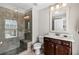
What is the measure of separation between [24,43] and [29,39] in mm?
108

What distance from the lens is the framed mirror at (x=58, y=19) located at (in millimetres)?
1607

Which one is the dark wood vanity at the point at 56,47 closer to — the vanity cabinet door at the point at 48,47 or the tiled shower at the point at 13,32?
the vanity cabinet door at the point at 48,47

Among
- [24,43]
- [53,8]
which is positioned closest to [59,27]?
[53,8]

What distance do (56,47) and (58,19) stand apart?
1.50 feet

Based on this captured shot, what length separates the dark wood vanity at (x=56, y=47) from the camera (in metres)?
1.57

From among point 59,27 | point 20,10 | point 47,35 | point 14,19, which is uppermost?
point 20,10

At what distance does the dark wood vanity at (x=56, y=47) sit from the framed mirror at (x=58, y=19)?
0.58 ft

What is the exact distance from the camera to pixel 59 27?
5.34ft

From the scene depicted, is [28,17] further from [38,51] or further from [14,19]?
[38,51]

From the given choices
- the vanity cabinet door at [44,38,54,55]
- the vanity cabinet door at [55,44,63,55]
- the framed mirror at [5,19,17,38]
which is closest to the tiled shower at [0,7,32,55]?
the framed mirror at [5,19,17,38]

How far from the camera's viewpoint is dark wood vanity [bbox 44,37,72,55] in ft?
5.17

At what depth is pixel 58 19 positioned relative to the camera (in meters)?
1.66

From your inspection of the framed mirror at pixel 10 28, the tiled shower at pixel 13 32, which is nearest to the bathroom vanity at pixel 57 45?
the tiled shower at pixel 13 32

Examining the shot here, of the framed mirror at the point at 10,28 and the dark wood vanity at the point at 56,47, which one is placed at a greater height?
the framed mirror at the point at 10,28
